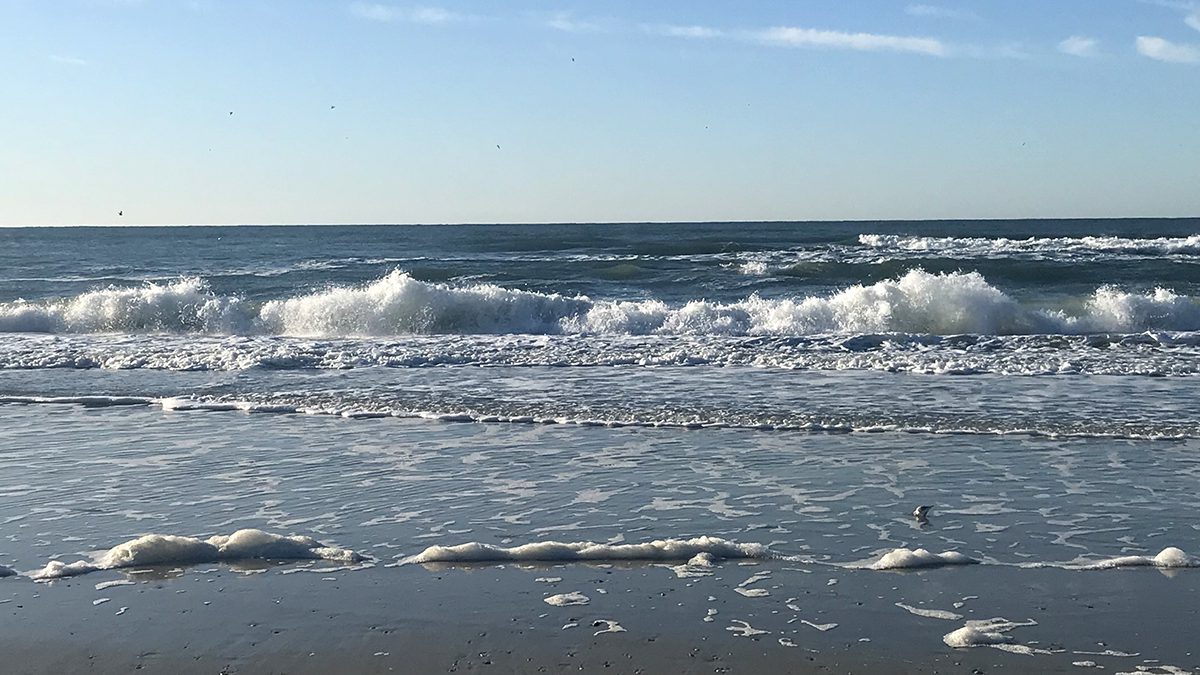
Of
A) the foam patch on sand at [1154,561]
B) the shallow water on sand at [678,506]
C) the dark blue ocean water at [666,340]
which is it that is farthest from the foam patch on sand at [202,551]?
the dark blue ocean water at [666,340]

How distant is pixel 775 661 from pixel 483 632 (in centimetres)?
126

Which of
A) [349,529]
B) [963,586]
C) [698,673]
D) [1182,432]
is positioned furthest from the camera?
[1182,432]

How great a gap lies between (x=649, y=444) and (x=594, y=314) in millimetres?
13153

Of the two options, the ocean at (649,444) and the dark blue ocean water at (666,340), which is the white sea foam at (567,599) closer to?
the ocean at (649,444)

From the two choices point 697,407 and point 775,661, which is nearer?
point 775,661

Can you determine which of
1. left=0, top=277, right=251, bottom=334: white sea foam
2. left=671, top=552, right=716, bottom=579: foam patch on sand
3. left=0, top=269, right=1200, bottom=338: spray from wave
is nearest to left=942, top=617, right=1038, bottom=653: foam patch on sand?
left=671, top=552, right=716, bottom=579: foam patch on sand

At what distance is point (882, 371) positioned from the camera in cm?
1417

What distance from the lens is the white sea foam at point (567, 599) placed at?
5.49 m

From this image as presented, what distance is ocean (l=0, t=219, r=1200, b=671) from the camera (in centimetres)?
629

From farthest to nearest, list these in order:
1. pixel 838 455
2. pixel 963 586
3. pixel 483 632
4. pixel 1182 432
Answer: pixel 1182 432 < pixel 838 455 < pixel 963 586 < pixel 483 632

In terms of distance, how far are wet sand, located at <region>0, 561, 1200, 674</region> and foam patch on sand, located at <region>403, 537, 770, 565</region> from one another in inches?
5.2

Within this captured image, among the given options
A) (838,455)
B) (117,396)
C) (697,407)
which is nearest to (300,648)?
(838,455)

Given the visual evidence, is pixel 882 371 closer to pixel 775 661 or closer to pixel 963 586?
pixel 963 586

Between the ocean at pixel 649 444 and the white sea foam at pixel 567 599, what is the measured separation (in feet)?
1.69
